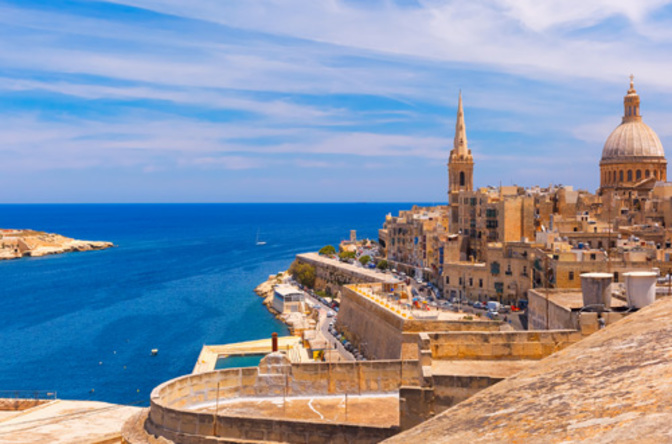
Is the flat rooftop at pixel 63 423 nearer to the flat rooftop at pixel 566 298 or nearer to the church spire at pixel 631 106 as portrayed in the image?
the flat rooftop at pixel 566 298

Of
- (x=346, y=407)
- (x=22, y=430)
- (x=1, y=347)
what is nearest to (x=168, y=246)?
(x=1, y=347)

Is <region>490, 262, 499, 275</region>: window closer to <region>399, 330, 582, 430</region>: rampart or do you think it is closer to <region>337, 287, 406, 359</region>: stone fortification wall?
<region>337, 287, 406, 359</region>: stone fortification wall

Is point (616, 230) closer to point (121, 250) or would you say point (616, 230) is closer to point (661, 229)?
point (661, 229)

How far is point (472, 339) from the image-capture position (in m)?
9.51

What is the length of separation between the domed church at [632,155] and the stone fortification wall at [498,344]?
2345 inches

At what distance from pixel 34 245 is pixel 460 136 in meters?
89.9

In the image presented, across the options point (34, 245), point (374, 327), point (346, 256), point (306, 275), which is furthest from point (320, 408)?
point (34, 245)

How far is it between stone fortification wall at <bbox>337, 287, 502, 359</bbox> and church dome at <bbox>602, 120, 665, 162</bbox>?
3810cm

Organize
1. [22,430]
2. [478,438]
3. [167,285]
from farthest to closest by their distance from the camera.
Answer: [167,285] < [22,430] < [478,438]

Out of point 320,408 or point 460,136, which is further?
point 460,136

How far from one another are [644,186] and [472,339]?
60.4 meters

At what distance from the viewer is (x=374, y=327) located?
34.1 meters

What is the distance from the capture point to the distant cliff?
114 meters

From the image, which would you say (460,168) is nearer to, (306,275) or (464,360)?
(306,275)
